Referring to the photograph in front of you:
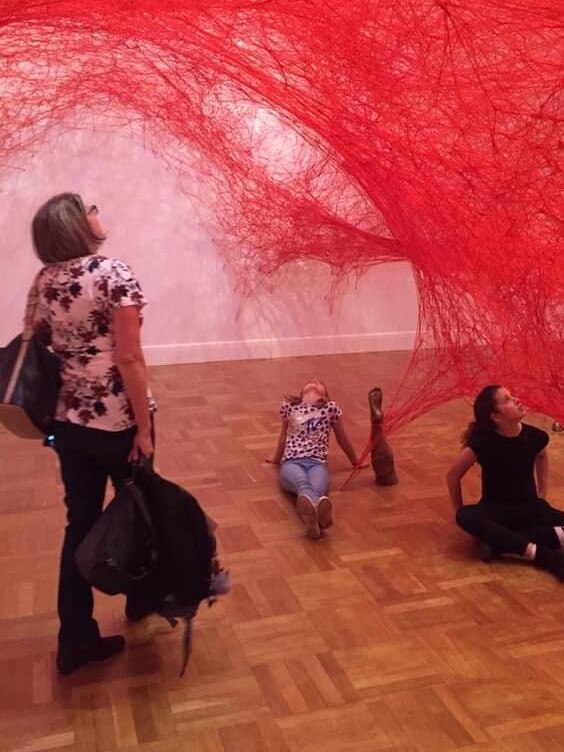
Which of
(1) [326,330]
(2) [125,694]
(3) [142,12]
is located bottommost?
(2) [125,694]

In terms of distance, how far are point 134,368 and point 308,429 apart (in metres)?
1.68

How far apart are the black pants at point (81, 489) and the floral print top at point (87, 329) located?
0.04 m

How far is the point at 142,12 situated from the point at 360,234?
2283mm

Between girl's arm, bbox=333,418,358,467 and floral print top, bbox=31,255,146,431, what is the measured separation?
169 cm

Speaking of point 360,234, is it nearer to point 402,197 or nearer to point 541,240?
point 402,197

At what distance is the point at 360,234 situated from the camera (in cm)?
531

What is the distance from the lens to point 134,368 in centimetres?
196

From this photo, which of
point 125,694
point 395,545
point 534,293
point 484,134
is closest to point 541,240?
point 534,293

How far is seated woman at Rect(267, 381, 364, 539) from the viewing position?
3.30 m

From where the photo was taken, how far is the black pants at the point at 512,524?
2.78 metres

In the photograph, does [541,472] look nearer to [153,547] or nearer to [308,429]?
[308,429]

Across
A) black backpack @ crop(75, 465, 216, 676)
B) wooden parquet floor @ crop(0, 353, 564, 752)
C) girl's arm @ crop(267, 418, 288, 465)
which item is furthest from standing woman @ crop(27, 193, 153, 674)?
girl's arm @ crop(267, 418, 288, 465)

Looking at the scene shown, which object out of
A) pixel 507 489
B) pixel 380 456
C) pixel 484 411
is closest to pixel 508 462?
pixel 507 489

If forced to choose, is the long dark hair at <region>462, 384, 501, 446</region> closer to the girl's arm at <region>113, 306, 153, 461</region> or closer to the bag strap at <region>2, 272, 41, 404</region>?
the girl's arm at <region>113, 306, 153, 461</region>
